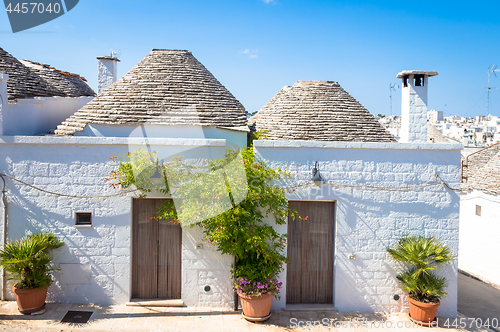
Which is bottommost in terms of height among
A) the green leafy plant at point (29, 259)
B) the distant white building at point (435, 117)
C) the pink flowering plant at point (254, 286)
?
the pink flowering plant at point (254, 286)

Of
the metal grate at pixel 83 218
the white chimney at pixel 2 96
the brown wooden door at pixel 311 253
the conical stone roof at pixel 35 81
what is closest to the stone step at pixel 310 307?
the brown wooden door at pixel 311 253

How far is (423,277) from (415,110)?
4.63 metres

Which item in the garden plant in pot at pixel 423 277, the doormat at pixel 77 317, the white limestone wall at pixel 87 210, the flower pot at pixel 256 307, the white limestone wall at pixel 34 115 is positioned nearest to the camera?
the doormat at pixel 77 317

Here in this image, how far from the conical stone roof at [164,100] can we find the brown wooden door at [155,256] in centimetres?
293

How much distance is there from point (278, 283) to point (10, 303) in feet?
20.0

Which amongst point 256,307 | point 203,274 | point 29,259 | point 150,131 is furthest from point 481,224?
point 29,259

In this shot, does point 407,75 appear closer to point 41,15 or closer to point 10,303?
point 41,15

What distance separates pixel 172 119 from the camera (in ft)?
33.2

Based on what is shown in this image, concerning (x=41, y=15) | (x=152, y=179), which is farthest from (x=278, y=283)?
(x=41, y=15)

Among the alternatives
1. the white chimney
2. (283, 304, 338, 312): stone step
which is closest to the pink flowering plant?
(283, 304, 338, 312): stone step

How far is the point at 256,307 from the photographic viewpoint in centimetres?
793

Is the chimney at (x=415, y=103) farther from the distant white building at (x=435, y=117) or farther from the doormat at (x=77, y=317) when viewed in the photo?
the distant white building at (x=435, y=117)

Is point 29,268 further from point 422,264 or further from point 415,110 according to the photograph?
point 415,110

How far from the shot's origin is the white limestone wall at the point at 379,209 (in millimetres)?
8555
